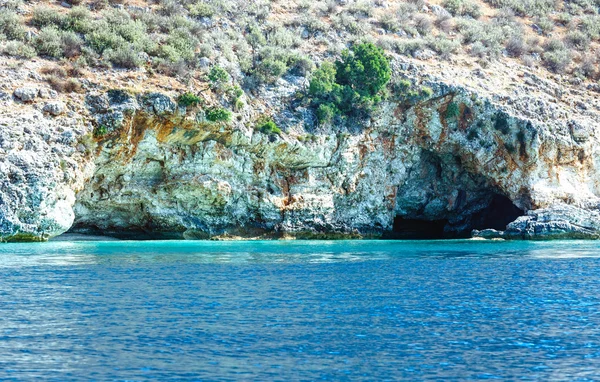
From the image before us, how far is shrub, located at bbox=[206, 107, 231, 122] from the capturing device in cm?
4312

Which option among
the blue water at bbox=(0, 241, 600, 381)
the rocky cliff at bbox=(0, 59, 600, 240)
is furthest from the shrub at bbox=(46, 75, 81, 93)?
the blue water at bbox=(0, 241, 600, 381)

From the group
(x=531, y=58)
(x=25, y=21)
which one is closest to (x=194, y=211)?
(x=25, y=21)

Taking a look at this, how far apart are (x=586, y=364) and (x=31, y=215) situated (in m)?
32.0

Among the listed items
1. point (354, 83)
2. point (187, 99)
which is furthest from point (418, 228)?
point (187, 99)

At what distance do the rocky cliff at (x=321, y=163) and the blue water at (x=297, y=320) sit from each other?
572 inches

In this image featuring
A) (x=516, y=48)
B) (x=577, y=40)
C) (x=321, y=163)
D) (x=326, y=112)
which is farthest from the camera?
(x=577, y=40)

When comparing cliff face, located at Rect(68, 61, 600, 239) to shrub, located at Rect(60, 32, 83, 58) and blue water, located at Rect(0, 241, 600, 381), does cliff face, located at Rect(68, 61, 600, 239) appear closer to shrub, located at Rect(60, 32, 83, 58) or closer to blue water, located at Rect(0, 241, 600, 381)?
shrub, located at Rect(60, 32, 83, 58)

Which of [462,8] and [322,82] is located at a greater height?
[462,8]

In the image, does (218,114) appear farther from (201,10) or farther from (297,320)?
(297,320)

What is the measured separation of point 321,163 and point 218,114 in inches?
353

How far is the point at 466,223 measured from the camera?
186 feet

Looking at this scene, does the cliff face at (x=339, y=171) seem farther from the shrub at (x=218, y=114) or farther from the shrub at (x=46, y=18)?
the shrub at (x=46, y=18)

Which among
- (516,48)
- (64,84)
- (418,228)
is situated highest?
(516,48)

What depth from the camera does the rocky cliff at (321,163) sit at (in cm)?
4131
